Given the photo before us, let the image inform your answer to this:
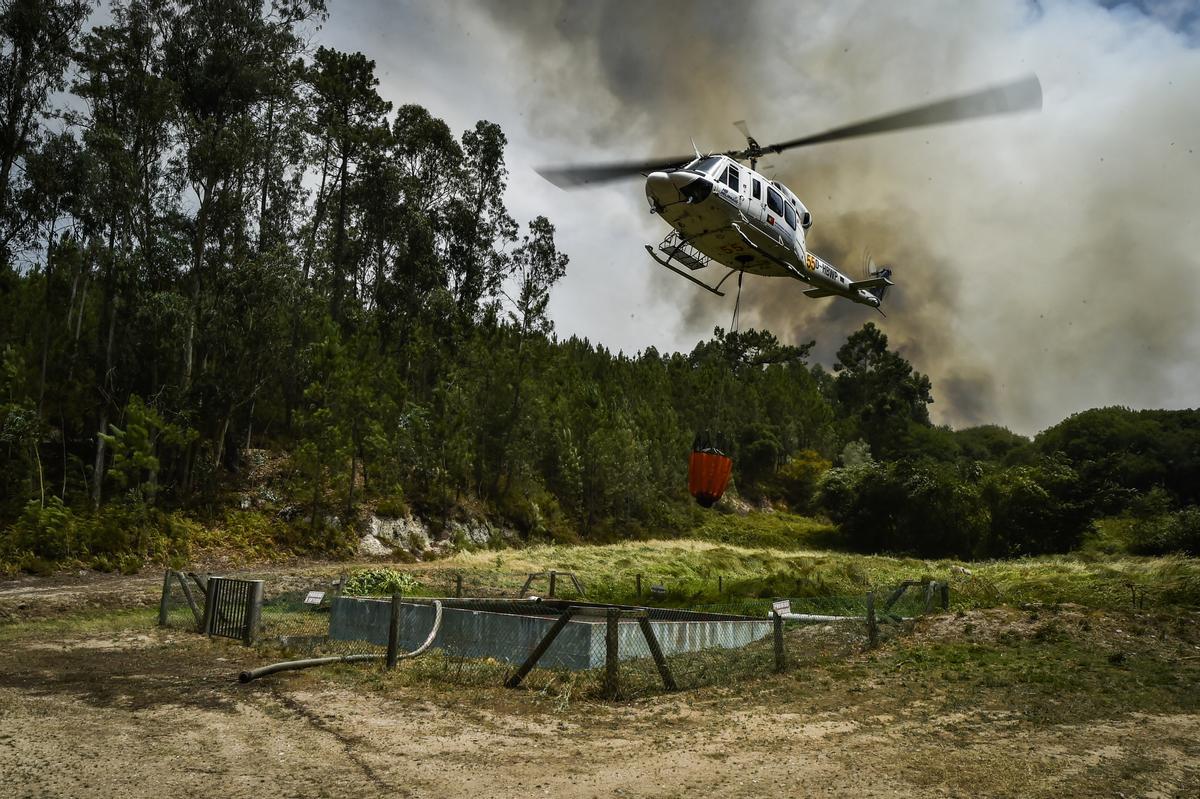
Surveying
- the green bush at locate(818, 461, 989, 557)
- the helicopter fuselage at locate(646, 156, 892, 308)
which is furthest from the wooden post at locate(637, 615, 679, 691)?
the green bush at locate(818, 461, 989, 557)

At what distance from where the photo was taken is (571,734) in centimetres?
816

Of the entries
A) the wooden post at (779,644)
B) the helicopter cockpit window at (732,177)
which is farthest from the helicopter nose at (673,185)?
the wooden post at (779,644)

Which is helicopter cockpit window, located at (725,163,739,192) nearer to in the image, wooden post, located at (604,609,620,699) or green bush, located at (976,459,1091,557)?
wooden post, located at (604,609,620,699)

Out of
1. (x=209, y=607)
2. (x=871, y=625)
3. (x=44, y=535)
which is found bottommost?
(x=209, y=607)

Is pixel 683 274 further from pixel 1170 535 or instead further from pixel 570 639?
pixel 1170 535

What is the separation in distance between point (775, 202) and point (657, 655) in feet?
31.3

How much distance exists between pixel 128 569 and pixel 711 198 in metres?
19.8

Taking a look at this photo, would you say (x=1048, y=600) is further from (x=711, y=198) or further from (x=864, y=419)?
(x=864, y=419)

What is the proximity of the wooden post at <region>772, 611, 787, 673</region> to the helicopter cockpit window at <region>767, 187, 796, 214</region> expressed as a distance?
8063 millimetres

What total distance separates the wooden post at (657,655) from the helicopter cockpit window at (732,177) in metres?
8.41

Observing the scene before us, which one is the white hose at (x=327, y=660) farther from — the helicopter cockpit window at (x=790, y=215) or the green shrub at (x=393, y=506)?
the green shrub at (x=393, y=506)

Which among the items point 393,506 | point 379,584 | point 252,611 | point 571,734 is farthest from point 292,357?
point 571,734

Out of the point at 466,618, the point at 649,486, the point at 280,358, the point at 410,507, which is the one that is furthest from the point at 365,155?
the point at 466,618

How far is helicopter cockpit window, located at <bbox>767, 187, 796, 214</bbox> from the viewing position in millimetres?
15362
